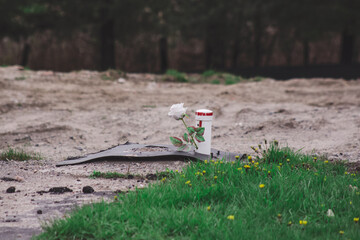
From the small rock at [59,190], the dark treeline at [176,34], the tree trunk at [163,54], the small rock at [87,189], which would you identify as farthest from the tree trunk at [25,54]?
the small rock at [87,189]

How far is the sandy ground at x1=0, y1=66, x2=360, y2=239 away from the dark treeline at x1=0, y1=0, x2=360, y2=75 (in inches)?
126

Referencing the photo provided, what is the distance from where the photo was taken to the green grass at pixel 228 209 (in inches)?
104

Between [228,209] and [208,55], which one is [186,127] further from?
[208,55]

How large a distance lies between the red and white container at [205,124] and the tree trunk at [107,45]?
1017 centimetres

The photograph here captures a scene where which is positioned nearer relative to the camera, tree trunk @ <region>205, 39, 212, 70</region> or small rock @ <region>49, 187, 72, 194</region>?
small rock @ <region>49, 187, 72, 194</region>

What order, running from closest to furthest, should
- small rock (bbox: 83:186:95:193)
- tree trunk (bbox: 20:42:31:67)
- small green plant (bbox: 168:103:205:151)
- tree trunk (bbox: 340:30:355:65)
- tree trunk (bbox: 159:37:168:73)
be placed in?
small rock (bbox: 83:186:95:193), small green plant (bbox: 168:103:205:151), tree trunk (bbox: 20:42:31:67), tree trunk (bbox: 159:37:168:73), tree trunk (bbox: 340:30:355:65)

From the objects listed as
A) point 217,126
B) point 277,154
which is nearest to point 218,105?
point 217,126

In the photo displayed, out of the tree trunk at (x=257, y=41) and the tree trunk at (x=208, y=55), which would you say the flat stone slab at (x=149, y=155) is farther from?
the tree trunk at (x=257, y=41)

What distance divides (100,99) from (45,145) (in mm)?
3260


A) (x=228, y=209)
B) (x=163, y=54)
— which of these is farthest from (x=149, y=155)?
(x=163, y=54)

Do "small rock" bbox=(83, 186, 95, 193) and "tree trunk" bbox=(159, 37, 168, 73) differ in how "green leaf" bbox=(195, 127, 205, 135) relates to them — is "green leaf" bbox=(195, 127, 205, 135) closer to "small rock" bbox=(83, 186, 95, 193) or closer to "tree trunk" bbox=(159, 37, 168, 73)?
"small rock" bbox=(83, 186, 95, 193)

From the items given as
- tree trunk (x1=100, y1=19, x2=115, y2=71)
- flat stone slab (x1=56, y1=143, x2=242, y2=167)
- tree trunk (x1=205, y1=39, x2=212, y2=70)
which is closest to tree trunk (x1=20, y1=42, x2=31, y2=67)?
tree trunk (x1=100, y1=19, x2=115, y2=71)

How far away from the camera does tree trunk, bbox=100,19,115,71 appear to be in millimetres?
14117

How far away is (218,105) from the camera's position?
8.45 meters
